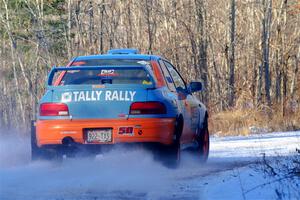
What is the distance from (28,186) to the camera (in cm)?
951

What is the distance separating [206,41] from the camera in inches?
1163

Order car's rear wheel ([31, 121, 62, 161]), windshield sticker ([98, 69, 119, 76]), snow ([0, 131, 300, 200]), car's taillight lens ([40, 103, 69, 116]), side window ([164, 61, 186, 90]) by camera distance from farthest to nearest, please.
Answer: side window ([164, 61, 186, 90]) → windshield sticker ([98, 69, 119, 76]) → car's rear wheel ([31, 121, 62, 161]) → car's taillight lens ([40, 103, 69, 116]) → snow ([0, 131, 300, 200])

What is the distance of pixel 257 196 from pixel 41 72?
95.8 feet

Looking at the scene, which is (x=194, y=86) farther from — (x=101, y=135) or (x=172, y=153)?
(x=101, y=135)

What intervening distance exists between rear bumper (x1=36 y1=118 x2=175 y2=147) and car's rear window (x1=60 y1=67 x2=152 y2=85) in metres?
0.69

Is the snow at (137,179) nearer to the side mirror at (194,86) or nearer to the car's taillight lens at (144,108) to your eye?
the car's taillight lens at (144,108)

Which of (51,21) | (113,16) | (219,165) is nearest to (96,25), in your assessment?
(113,16)

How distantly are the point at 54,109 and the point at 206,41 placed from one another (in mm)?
19277

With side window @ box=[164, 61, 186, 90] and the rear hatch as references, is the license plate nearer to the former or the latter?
the rear hatch

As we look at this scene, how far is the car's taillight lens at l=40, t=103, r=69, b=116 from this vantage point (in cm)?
1059

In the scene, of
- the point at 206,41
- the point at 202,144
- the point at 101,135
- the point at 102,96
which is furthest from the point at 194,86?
the point at 206,41

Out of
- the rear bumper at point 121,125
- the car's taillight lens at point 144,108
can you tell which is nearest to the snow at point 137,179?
the rear bumper at point 121,125

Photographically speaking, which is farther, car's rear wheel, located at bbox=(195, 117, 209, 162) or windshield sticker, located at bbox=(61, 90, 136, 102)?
car's rear wheel, located at bbox=(195, 117, 209, 162)

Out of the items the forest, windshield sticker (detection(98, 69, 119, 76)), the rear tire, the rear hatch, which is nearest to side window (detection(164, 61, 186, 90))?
windshield sticker (detection(98, 69, 119, 76))
